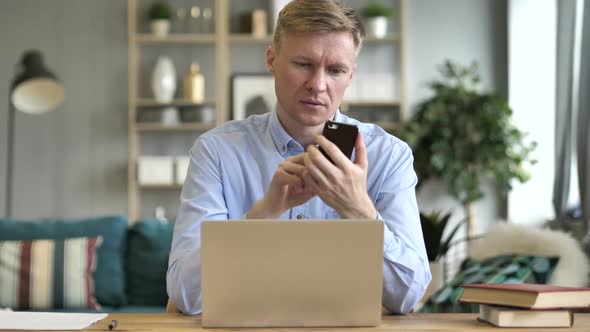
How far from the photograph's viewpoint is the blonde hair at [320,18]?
1.72m

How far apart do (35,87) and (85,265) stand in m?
1.52

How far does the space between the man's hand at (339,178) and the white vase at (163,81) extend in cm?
427


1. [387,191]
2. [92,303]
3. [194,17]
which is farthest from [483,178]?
[387,191]

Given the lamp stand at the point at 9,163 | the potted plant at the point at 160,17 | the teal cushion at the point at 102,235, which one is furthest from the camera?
the potted plant at the point at 160,17

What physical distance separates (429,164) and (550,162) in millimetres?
758

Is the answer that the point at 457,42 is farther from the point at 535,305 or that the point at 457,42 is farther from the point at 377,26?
the point at 535,305

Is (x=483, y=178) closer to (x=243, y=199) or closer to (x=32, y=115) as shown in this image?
(x=32, y=115)

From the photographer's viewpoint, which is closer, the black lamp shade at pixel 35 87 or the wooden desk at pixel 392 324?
the wooden desk at pixel 392 324

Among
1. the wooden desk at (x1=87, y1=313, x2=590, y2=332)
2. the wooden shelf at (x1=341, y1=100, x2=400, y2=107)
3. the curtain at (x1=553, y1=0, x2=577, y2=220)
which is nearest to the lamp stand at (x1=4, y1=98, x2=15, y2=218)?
the wooden shelf at (x1=341, y1=100, x2=400, y2=107)

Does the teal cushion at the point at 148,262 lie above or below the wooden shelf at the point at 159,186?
below

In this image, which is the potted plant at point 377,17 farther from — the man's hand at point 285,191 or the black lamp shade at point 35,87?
the man's hand at point 285,191

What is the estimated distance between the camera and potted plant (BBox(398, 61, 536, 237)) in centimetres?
532

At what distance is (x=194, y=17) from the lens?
5730 mm

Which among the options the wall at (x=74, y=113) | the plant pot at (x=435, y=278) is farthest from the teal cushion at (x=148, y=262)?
the wall at (x=74, y=113)
